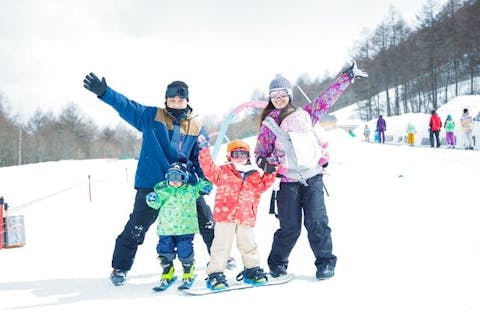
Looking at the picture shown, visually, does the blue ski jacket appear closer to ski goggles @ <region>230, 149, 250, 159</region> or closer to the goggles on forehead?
the goggles on forehead

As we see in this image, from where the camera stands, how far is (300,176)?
3652 millimetres

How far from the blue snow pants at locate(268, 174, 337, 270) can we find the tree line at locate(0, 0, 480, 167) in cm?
3007

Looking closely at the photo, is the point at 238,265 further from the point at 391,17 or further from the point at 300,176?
the point at 391,17

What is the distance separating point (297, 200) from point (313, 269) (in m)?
0.68

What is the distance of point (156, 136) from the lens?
367cm

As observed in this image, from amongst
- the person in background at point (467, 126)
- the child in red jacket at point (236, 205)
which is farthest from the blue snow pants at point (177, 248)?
the person in background at point (467, 126)

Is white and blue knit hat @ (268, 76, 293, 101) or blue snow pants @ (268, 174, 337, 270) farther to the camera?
white and blue knit hat @ (268, 76, 293, 101)

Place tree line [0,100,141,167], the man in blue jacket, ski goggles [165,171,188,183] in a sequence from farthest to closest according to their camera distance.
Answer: tree line [0,100,141,167] → the man in blue jacket → ski goggles [165,171,188,183]

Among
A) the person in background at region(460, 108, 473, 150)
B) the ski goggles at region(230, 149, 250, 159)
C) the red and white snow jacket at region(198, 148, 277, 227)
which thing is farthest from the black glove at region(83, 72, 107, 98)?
the person in background at region(460, 108, 473, 150)

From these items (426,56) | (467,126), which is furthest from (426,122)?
(426,56)

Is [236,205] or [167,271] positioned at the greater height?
[236,205]

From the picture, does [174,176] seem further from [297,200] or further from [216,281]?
[297,200]

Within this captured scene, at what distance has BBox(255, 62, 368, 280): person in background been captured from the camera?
3582 millimetres

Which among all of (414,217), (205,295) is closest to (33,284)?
(205,295)
